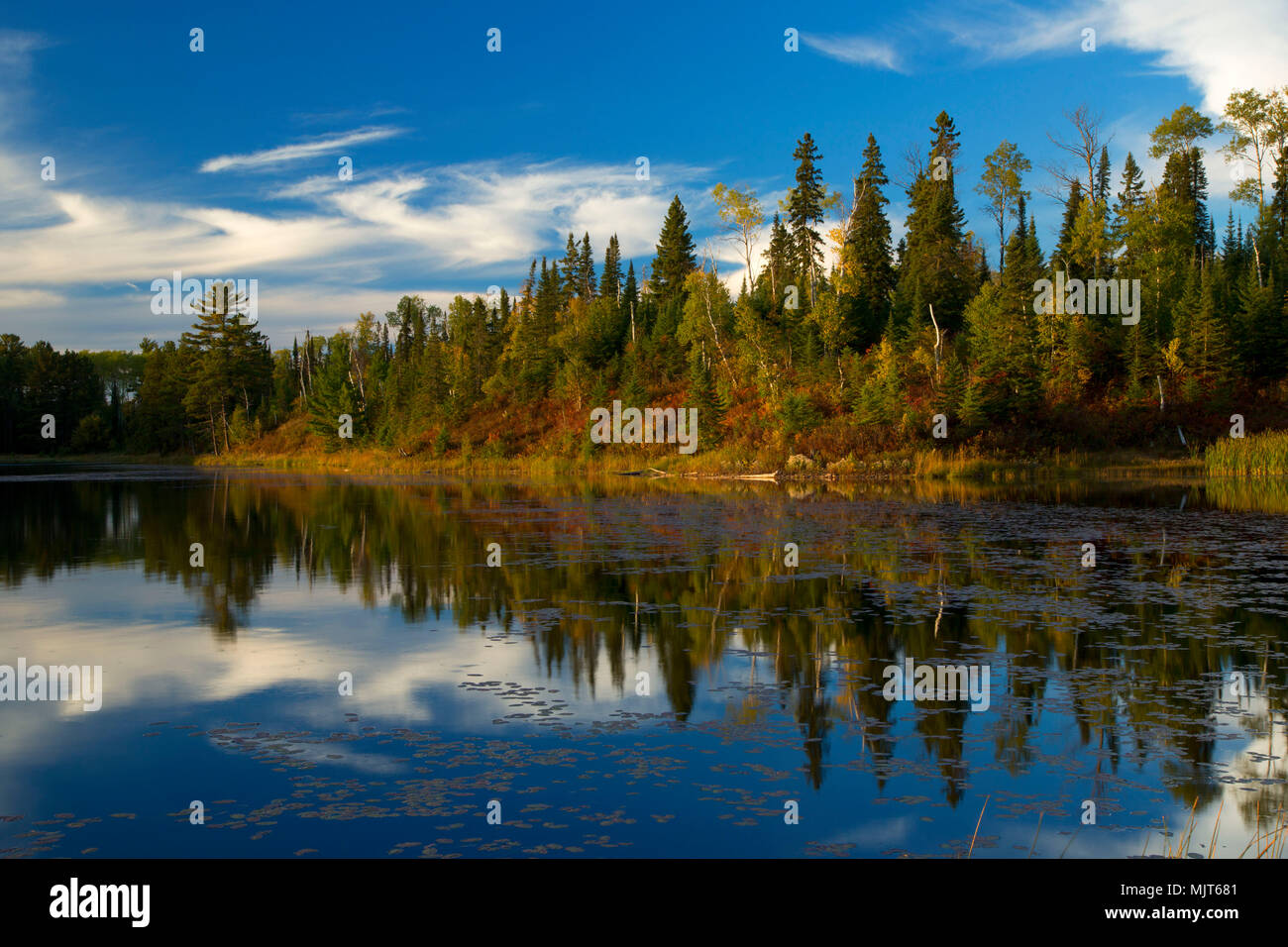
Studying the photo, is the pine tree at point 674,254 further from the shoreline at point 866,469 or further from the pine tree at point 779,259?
the shoreline at point 866,469

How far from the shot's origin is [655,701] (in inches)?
409

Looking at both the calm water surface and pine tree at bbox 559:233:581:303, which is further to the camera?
pine tree at bbox 559:233:581:303

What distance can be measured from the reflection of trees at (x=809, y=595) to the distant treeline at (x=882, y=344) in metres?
26.4

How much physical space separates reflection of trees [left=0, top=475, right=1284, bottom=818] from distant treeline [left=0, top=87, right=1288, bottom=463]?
86.6 feet

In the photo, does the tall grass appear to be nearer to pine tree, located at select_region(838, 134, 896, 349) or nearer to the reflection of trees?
the reflection of trees

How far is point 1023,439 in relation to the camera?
58125 millimetres

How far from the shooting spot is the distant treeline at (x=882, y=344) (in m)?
60.4

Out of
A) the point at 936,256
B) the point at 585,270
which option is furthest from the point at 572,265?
the point at 936,256

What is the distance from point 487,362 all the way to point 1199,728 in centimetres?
10025

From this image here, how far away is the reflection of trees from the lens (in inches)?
380

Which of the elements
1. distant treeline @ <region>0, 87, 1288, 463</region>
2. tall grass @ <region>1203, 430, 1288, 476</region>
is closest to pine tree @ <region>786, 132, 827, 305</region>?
distant treeline @ <region>0, 87, 1288, 463</region>

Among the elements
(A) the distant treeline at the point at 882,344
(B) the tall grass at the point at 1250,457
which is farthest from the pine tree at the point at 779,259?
(B) the tall grass at the point at 1250,457

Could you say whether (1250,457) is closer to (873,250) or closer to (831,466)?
(831,466)
